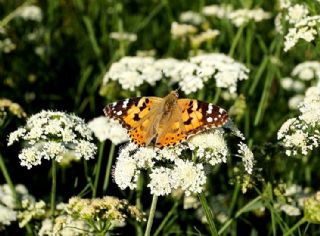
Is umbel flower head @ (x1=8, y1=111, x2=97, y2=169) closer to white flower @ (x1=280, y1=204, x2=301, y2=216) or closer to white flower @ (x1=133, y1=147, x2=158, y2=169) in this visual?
white flower @ (x1=133, y1=147, x2=158, y2=169)

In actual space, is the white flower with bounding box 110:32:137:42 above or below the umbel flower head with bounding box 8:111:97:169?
above

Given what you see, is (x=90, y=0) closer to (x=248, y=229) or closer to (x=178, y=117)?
(x=248, y=229)

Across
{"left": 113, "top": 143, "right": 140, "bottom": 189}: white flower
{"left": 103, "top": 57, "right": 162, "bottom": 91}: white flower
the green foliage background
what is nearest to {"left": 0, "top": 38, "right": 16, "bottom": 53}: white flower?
the green foliage background

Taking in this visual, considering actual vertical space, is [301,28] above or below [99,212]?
above

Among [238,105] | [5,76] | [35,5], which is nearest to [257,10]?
[238,105]

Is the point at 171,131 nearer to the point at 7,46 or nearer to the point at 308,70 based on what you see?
the point at 308,70

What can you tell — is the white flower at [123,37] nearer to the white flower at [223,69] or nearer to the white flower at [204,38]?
the white flower at [204,38]

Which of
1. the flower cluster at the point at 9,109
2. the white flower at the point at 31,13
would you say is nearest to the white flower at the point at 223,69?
the flower cluster at the point at 9,109

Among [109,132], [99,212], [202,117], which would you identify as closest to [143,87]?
[109,132]
